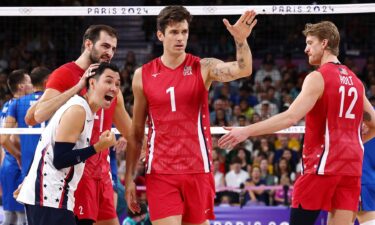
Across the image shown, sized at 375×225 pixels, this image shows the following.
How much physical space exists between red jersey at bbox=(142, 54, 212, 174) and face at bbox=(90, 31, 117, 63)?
1.93 feet

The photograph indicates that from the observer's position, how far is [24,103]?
9.81 m

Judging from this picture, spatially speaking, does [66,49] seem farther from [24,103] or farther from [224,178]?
[24,103]

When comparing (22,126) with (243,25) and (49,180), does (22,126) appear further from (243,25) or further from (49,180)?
(243,25)

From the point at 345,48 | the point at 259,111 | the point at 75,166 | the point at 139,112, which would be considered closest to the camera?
the point at 75,166

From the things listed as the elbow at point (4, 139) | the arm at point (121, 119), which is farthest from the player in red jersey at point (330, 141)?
the elbow at point (4, 139)

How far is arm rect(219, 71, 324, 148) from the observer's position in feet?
21.3

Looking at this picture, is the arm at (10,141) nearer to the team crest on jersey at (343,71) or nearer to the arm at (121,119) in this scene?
the arm at (121,119)

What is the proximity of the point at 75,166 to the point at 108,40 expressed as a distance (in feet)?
4.63

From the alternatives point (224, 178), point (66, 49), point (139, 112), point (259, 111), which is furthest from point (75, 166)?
point (66, 49)

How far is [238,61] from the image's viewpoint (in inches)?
265

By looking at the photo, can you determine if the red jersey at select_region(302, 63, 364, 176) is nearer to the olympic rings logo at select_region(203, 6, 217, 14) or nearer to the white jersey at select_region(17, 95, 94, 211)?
the white jersey at select_region(17, 95, 94, 211)

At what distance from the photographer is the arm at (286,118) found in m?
6.50

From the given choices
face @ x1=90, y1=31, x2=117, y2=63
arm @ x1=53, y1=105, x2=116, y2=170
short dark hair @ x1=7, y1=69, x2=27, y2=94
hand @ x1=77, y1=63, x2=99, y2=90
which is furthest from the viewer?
short dark hair @ x1=7, y1=69, x2=27, y2=94

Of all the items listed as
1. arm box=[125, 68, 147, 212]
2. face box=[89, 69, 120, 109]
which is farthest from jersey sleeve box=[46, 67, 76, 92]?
face box=[89, 69, 120, 109]
